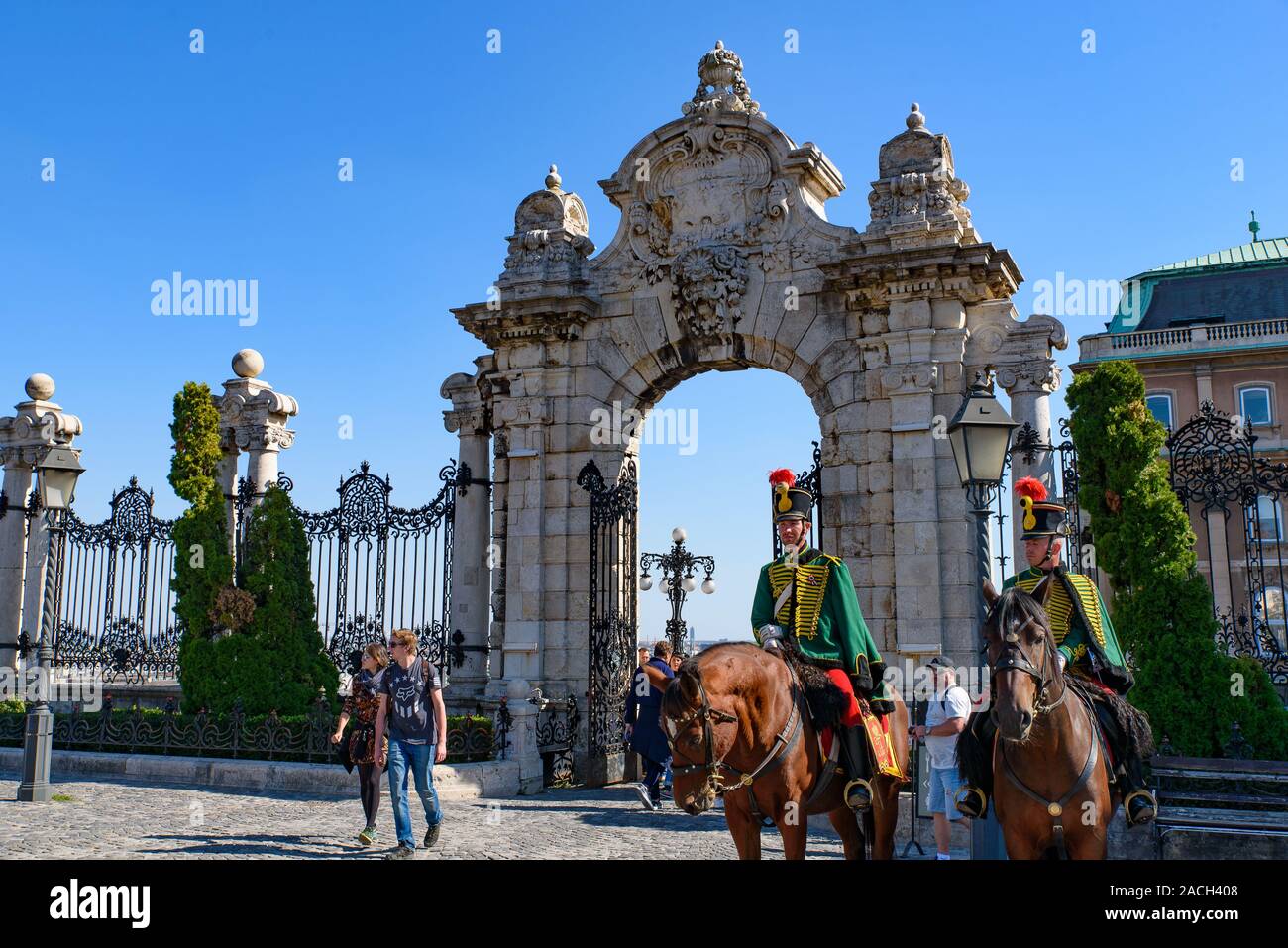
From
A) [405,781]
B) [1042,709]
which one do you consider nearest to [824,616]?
[1042,709]

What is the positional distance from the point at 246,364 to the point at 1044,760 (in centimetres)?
1443

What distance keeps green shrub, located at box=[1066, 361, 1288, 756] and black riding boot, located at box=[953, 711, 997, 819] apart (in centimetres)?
491

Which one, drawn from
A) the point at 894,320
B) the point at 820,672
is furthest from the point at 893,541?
the point at 820,672

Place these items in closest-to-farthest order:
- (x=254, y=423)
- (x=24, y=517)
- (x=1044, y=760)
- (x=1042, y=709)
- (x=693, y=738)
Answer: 1. (x=693, y=738)
2. (x=1042, y=709)
3. (x=1044, y=760)
4. (x=254, y=423)
5. (x=24, y=517)

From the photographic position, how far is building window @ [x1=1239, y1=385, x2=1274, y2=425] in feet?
107

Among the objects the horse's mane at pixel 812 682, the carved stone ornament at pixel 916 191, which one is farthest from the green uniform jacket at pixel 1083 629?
the carved stone ornament at pixel 916 191

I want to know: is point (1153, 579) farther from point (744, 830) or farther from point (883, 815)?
point (744, 830)

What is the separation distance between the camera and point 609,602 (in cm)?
1505

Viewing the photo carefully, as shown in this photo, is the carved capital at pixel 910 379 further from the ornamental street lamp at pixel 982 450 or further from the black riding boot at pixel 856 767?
the black riding boot at pixel 856 767

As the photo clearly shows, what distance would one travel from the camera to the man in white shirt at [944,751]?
9.44m

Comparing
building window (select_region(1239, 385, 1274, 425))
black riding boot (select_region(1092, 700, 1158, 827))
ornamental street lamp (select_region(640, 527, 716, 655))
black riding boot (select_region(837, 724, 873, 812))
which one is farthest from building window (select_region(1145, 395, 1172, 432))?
black riding boot (select_region(837, 724, 873, 812))

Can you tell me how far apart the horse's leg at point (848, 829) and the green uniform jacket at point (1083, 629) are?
166 cm
